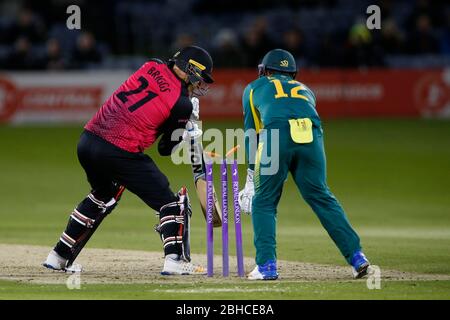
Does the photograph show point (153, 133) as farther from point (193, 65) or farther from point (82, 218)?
point (82, 218)

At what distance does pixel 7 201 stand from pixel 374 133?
10529mm

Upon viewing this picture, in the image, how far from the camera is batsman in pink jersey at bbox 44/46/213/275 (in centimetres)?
1020

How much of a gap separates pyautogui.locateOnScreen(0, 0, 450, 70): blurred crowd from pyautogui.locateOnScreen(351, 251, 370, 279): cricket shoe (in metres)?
16.5

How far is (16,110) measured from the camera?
25812 mm

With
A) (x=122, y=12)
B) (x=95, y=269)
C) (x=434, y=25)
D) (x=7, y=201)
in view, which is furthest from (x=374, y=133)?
(x=95, y=269)

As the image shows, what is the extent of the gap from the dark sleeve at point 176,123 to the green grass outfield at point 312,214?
1408mm

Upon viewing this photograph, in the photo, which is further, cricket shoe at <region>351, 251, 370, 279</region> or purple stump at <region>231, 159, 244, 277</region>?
purple stump at <region>231, 159, 244, 277</region>

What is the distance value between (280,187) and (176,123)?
115 cm

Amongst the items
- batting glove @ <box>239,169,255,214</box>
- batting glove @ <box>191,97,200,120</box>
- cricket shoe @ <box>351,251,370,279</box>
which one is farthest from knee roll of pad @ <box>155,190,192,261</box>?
cricket shoe @ <box>351,251,370,279</box>

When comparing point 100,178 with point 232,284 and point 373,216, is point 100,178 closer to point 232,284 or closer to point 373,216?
point 232,284

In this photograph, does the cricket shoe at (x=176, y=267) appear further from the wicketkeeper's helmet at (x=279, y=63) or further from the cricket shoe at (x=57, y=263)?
the wicketkeeper's helmet at (x=279, y=63)
